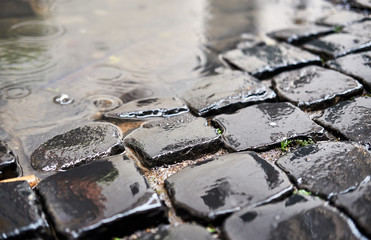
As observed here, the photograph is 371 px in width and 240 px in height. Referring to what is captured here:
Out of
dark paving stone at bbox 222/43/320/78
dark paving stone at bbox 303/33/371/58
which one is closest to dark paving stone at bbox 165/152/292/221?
dark paving stone at bbox 222/43/320/78

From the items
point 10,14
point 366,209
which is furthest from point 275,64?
point 10,14

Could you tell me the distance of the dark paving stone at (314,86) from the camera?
7.68 feet

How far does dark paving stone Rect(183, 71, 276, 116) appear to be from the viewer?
2344 mm

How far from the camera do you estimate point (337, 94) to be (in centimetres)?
236

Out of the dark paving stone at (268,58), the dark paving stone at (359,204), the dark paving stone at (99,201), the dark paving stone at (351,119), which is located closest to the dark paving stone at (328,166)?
the dark paving stone at (359,204)

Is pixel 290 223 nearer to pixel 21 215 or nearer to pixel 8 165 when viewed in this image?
pixel 21 215

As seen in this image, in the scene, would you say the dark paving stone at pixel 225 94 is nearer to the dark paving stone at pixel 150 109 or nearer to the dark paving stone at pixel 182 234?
the dark paving stone at pixel 150 109

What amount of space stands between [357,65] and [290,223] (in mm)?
1717

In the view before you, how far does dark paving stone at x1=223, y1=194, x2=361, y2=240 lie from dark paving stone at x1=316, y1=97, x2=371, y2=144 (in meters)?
0.64

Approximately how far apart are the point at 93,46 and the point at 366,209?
276 cm

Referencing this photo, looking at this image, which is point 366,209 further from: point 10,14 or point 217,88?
point 10,14

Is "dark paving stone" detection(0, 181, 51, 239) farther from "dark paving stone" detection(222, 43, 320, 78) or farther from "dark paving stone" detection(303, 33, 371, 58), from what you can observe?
"dark paving stone" detection(303, 33, 371, 58)

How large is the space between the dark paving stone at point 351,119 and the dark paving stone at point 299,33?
121cm

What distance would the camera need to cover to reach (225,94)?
2.44 metres
